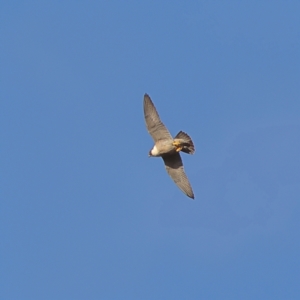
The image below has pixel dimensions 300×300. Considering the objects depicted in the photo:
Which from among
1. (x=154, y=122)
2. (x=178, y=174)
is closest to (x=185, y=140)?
(x=154, y=122)

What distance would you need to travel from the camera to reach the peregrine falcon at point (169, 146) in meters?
32.5

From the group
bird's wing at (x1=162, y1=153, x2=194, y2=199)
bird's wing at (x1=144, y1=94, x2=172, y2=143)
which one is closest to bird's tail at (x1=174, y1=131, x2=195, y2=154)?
bird's wing at (x1=144, y1=94, x2=172, y2=143)

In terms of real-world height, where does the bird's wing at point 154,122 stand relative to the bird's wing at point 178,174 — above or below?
above

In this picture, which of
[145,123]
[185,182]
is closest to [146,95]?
[145,123]

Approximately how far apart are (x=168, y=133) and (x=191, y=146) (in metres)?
0.79

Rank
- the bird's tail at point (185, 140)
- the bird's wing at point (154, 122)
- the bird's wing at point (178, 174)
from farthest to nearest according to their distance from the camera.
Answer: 1. the bird's wing at point (178, 174)
2. the bird's wing at point (154, 122)
3. the bird's tail at point (185, 140)

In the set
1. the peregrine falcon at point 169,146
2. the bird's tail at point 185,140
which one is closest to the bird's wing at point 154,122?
the peregrine falcon at point 169,146

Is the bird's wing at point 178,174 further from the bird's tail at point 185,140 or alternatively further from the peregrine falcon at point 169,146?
the bird's tail at point 185,140

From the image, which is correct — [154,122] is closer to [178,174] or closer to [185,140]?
[185,140]

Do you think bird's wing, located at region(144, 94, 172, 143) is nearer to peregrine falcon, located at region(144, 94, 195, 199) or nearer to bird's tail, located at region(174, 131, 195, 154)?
peregrine falcon, located at region(144, 94, 195, 199)

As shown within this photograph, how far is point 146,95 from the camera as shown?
33031 millimetres

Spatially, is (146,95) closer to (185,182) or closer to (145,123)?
(145,123)

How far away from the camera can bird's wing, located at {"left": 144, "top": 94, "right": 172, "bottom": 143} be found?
1289 inches

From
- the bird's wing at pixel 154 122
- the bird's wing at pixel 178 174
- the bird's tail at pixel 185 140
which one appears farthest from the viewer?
the bird's wing at pixel 178 174
